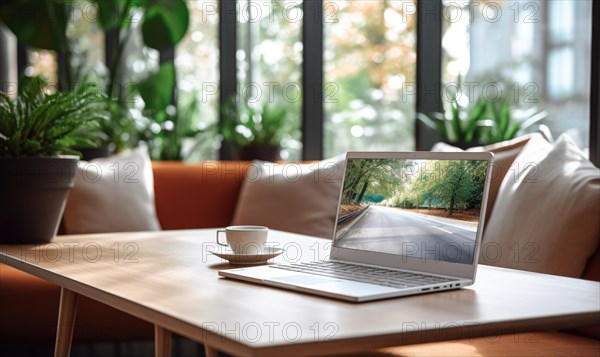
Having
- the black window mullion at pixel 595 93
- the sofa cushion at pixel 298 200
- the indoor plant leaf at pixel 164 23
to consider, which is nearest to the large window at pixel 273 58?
the indoor plant leaf at pixel 164 23

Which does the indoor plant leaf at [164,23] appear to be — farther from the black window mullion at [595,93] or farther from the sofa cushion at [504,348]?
the sofa cushion at [504,348]

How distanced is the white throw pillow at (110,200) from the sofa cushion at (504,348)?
67.0 inches

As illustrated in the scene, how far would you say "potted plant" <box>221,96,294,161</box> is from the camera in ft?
13.3

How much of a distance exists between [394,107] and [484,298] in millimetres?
2901

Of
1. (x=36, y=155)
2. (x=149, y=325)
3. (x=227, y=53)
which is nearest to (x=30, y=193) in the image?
(x=36, y=155)

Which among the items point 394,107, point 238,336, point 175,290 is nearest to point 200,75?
point 394,107

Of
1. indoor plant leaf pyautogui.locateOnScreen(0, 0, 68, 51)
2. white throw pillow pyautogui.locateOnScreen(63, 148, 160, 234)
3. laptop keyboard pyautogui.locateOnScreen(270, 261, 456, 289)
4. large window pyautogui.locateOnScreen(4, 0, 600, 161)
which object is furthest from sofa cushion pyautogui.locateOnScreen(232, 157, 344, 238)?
indoor plant leaf pyautogui.locateOnScreen(0, 0, 68, 51)

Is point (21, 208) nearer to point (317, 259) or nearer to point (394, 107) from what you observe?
point (317, 259)

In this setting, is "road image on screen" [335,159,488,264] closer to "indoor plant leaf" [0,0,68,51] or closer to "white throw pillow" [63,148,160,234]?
"white throw pillow" [63,148,160,234]

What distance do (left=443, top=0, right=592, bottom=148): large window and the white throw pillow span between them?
1.42m

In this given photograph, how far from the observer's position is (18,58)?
18.3 feet

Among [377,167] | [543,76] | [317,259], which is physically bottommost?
[317,259]

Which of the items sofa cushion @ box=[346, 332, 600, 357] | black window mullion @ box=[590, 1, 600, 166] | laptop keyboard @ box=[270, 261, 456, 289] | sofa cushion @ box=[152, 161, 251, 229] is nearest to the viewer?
laptop keyboard @ box=[270, 261, 456, 289]

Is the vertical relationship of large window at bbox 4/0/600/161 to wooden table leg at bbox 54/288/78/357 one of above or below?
above
